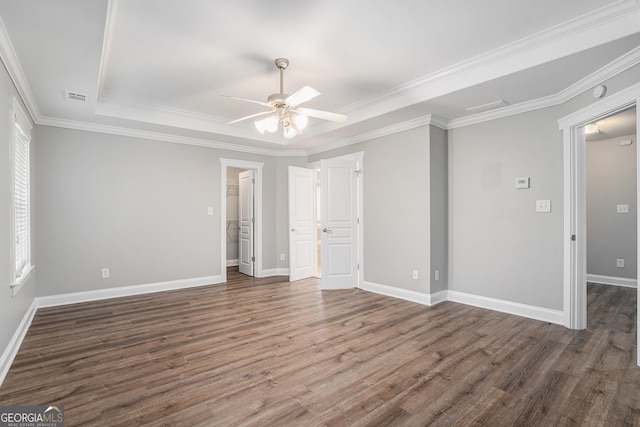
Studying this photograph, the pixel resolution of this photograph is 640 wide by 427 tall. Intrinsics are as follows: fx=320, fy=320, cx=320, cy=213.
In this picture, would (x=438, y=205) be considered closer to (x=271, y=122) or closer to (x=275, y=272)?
(x=271, y=122)

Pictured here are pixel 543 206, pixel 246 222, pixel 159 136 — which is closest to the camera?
pixel 543 206

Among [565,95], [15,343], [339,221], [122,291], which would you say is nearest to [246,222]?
[339,221]

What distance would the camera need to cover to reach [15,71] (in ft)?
9.41

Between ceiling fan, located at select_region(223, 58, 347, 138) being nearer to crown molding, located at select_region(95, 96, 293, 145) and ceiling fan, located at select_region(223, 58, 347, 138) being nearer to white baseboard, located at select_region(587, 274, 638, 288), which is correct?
crown molding, located at select_region(95, 96, 293, 145)

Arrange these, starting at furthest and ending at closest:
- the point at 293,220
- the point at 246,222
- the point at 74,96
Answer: the point at 246,222
the point at 293,220
the point at 74,96

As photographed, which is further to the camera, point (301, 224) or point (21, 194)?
point (301, 224)

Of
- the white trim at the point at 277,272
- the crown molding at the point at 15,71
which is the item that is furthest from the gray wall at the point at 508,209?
the crown molding at the point at 15,71

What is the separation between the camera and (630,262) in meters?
5.46

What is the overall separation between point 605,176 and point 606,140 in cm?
65

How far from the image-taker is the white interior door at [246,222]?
6.48 metres

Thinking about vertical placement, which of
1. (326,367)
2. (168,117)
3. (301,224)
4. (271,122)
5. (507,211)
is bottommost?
(326,367)

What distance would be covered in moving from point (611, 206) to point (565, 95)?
3.55 meters

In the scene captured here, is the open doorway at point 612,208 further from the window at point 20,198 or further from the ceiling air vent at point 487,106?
the window at point 20,198

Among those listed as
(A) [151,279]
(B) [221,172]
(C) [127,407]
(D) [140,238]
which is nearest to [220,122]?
(B) [221,172]
